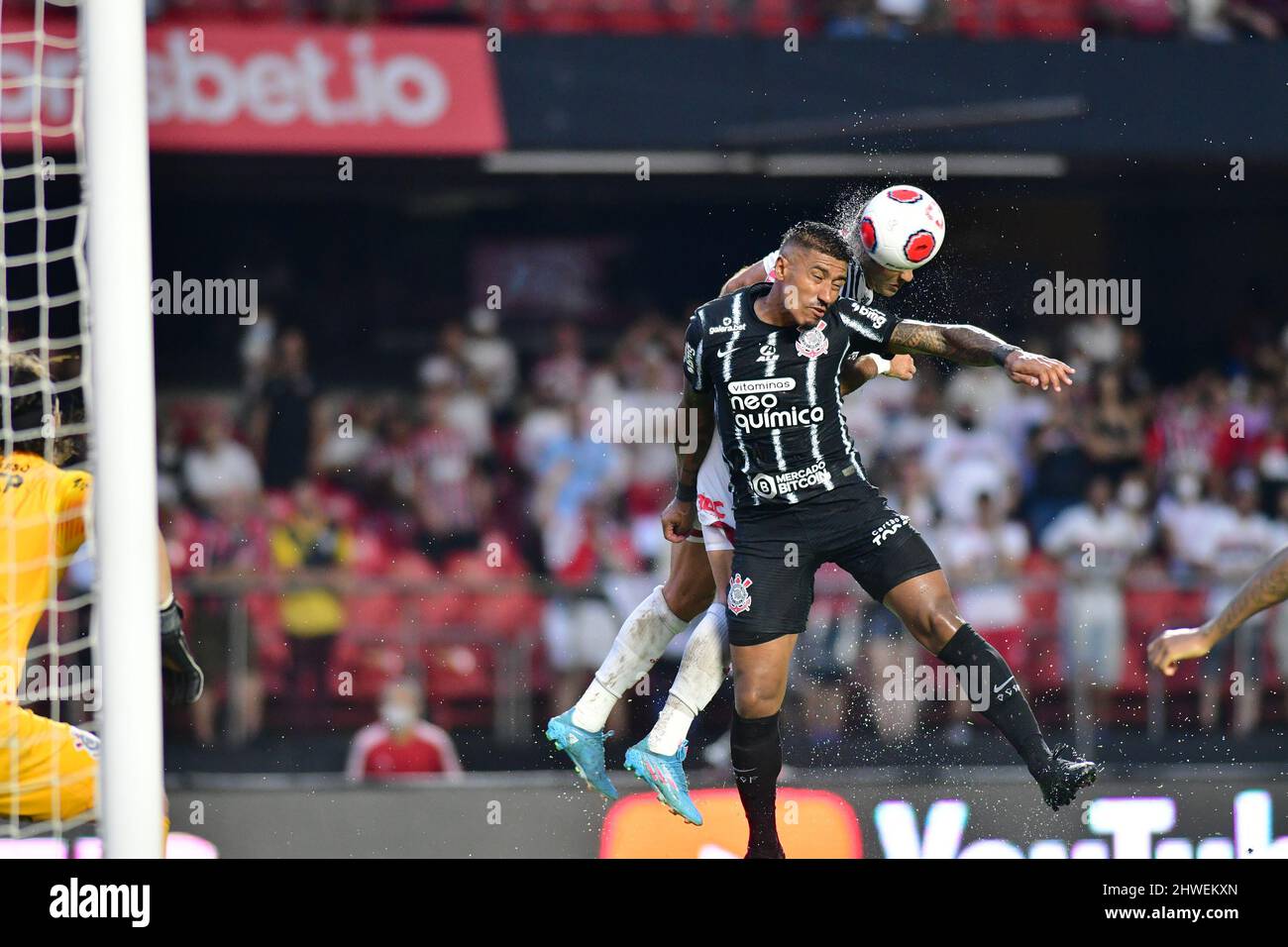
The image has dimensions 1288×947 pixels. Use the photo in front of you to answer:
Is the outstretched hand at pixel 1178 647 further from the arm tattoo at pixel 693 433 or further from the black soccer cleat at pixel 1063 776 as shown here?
the arm tattoo at pixel 693 433

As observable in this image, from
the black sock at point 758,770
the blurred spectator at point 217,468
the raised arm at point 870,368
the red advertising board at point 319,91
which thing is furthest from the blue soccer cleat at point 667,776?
the red advertising board at point 319,91

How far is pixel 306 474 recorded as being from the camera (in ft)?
40.8

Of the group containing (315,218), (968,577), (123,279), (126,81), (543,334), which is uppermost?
(315,218)

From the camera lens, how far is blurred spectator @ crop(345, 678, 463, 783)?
10211 millimetres

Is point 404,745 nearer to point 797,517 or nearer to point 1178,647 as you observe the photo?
point 797,517

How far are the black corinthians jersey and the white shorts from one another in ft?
0.66

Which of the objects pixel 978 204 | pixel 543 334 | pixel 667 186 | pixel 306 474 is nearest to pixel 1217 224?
pixel 978 204

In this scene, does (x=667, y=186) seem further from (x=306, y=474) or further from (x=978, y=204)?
(x=306, y=474)

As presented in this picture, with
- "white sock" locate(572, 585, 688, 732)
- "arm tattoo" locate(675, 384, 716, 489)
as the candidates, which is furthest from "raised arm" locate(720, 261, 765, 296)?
"white sock" locate(572, 585, 688, 732)

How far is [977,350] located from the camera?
6465mm

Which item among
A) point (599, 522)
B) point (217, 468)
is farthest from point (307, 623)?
point (217, 468)

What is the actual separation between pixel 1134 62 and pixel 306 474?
6706 millimetres

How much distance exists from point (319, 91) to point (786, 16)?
339cm

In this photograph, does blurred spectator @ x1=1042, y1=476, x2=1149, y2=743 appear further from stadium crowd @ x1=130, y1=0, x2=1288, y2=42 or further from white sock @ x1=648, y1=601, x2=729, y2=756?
stadium crowd @ x1=130, y1=0, x2=1288, y2=42
